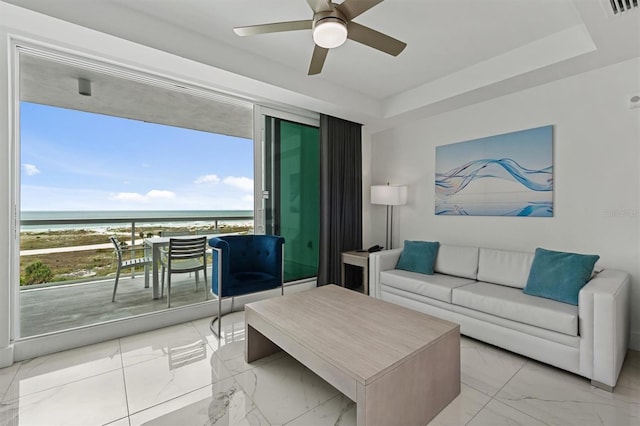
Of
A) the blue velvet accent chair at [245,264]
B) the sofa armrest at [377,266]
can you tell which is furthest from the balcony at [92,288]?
the sofa armrest at [377,266]

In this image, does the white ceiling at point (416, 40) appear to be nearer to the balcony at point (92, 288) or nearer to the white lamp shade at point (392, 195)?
the white lamp shade at point (392, 195)

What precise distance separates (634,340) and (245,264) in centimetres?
→ 344

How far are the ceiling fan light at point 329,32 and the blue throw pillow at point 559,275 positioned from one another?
7.60 ft

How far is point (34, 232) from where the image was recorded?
7.35ft

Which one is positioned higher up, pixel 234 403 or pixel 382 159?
pixel 382 159

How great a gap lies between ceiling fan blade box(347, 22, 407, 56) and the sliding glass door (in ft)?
5.94

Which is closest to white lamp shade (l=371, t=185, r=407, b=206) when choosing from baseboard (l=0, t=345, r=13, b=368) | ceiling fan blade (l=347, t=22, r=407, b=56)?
ceiling fan blade (l=347, t=22, r=407, b=56)

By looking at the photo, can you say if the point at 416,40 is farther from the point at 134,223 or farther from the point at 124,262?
the point at 124,262

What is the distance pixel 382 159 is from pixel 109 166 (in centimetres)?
348

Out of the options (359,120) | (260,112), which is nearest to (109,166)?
(260,112)

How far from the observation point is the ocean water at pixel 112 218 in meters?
2.28

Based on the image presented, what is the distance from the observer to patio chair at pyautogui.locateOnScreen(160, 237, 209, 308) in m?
2.90

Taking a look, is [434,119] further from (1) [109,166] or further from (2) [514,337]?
(1) [109,166]

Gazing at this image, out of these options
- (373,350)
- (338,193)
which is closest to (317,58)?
(373,350)
